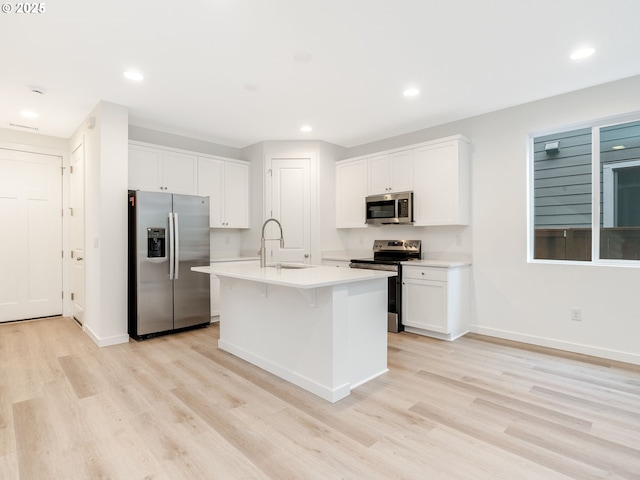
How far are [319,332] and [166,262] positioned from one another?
2.30m

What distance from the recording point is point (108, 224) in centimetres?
362

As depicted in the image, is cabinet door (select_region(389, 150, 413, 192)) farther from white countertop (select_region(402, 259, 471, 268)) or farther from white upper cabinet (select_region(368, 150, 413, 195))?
white countertop (select_region(402, 259, 471, 268))

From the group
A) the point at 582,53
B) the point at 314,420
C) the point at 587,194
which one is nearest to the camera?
the point at 314,420

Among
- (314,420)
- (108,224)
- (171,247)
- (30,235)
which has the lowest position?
(314,420)

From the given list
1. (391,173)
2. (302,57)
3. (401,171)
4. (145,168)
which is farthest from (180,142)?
(401,171)

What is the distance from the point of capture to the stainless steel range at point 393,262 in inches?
161

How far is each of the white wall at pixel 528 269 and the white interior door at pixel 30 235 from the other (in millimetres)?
5258

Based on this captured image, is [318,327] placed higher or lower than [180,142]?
lower

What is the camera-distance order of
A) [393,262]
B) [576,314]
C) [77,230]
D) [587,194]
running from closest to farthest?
1. [576,314]
2. [587,194]
3. [393,262]
4. [77,230]

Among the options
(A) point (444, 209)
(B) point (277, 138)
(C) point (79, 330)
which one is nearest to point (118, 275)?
(C) point (79, 330)

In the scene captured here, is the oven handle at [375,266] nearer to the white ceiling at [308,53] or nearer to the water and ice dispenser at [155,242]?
the white ceiling at [308,53]

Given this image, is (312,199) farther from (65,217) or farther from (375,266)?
(65,217)

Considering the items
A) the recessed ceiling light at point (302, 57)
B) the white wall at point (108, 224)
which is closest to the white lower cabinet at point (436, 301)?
the recessed ceiling light at point (302, 57)

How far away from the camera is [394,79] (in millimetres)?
3123
